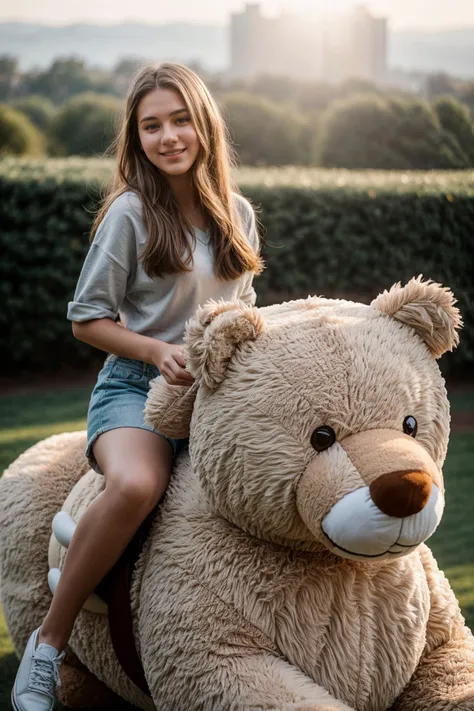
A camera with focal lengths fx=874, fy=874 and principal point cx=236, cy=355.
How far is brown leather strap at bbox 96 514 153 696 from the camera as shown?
248 centimetres

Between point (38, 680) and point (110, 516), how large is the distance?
1.73 ft

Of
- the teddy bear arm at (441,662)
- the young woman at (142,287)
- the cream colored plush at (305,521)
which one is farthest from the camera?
the young woman at (142,287)

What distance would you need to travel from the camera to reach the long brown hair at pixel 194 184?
284 cm

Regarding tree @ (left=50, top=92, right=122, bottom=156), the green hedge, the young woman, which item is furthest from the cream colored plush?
tree @ (left=50, top=92, right=122, bottom=156)

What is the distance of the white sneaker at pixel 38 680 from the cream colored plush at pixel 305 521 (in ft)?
0.95

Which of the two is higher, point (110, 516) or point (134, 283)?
point (134, 283)

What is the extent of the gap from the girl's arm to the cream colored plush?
6 cm

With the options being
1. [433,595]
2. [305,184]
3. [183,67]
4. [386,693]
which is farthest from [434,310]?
[305,184]

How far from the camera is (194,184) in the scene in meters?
3.03

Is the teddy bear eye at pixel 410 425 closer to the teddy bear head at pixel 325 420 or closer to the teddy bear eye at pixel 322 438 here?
the teddy bear head at pixel 325 420

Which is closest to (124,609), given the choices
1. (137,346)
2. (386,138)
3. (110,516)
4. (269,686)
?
(110,516)

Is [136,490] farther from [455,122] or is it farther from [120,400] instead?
[455,122]

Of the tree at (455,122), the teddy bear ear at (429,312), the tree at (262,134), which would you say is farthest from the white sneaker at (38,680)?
the tree at (262,134)

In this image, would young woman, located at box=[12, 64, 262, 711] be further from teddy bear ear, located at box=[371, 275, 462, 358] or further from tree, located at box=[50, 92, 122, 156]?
tree, located at box=[50, 92, 122, 156]
